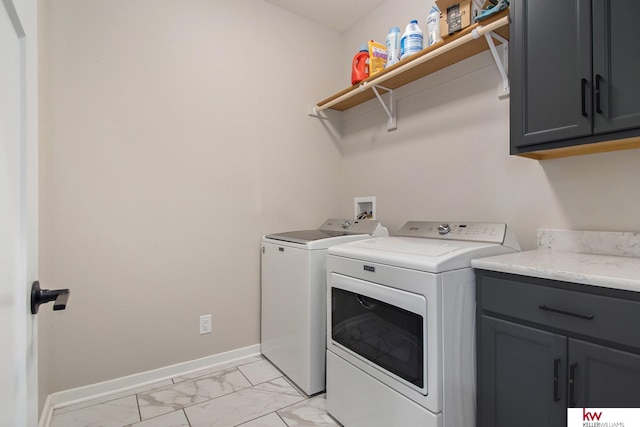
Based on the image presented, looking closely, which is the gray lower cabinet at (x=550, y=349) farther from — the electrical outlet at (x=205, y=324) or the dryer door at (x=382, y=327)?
the electrical outlet at (x=205, y=324)

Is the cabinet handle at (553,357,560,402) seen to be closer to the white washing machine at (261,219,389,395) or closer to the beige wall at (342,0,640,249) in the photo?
the beige wall at (342,0,640,249)

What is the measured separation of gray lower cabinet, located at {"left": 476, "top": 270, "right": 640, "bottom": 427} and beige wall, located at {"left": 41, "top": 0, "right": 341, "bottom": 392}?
1.63 m

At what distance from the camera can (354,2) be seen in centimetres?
241

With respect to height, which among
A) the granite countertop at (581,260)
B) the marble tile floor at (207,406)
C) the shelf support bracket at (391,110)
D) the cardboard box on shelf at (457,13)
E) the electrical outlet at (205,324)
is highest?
the cardboard box on shelf at (457,13)

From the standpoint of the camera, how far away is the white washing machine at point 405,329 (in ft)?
3.87

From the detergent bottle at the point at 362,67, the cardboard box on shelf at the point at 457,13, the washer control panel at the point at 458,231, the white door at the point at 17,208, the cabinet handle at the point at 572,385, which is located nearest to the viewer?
the white door at the point at 17,208

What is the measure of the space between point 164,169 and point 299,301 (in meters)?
1.19

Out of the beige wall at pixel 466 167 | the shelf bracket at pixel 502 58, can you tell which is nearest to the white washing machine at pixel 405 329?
the beige wall at pixel 466 167

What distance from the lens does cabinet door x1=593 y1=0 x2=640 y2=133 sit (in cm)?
104

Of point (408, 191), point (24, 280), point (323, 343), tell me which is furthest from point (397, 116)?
point (24, 280)

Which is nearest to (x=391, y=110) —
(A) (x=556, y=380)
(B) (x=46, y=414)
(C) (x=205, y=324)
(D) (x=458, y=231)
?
(D) (x=458, y=231)

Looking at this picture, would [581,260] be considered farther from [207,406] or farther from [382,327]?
[207,406]

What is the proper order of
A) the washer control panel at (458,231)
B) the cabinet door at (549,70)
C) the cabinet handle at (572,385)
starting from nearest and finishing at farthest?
the cabinet handle at (572,385) → the cabinet door at (549,70) → the washer control panel at (458,231)

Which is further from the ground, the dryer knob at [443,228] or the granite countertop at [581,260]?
the dryer knob at [443,228]
